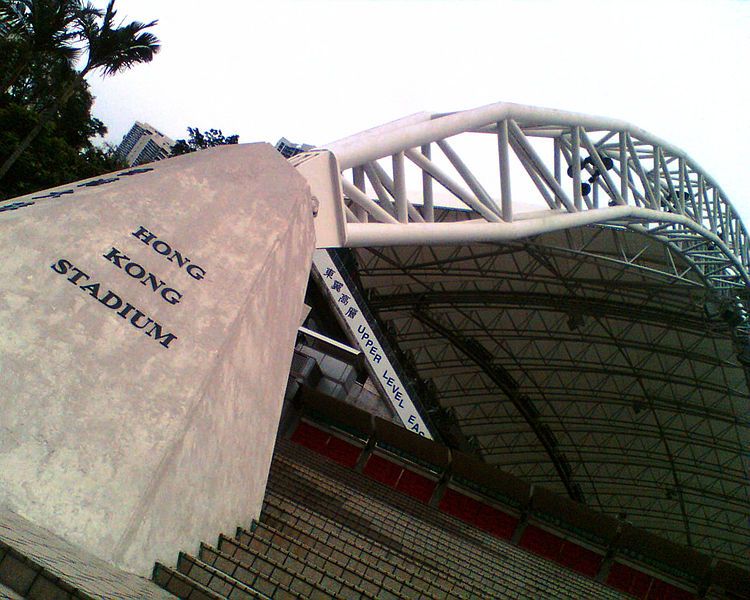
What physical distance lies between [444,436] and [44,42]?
1171 inches

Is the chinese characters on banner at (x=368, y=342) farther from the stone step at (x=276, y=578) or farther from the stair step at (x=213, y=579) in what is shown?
the stair step at (x=213, y=579)

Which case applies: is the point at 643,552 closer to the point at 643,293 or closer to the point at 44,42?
the point at 643,293

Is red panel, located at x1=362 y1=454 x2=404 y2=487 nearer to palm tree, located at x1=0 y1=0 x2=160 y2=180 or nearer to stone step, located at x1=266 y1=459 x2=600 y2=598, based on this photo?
stone step, located at x1=266 y1=459 x2=600 y2=598

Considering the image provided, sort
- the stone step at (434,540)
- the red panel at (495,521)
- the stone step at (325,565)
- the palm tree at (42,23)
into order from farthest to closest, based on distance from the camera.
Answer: the red panel at (495,521) → the palm tree at (42,23) → the stone step at (434,540) → the stone step at (325,565)

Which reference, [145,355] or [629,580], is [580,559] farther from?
[145,355]

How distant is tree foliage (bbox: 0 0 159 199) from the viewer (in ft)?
54.6

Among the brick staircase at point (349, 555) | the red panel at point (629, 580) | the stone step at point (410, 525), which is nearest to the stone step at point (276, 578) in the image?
the brick staircase at point (349, 555)

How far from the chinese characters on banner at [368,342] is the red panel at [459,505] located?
3015 mm

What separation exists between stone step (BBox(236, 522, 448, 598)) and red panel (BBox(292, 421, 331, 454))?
15.1 metres

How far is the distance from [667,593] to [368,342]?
46.2 ft

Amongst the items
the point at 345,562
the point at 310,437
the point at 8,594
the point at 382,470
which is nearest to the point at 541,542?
the point at 382,470

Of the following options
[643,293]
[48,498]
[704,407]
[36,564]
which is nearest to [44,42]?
[48,498]

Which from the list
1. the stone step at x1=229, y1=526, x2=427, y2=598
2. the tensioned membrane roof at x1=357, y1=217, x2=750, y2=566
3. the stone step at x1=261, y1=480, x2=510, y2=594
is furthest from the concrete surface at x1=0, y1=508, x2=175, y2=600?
the tensioned membrane roof at x1=357, y1=217, x2=750, y2=566

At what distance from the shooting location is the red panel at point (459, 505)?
963 inches
